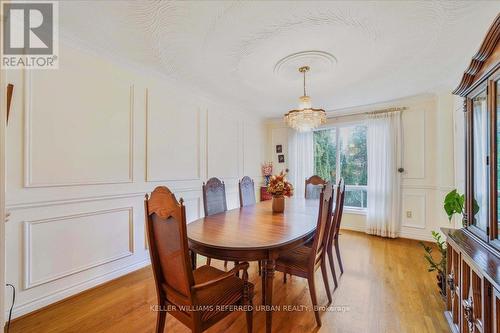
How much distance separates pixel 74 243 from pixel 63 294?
0.45m

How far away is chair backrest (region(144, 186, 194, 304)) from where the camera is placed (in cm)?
116

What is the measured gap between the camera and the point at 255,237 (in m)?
1.62

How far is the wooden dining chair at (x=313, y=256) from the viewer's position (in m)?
1.72

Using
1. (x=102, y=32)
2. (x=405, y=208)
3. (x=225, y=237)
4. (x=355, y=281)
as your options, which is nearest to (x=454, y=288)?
(x=355, y=281)

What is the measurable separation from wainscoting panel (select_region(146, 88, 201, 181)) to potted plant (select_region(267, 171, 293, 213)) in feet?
4.80

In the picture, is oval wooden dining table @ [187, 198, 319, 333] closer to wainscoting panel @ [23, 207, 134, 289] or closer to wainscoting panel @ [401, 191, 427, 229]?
wainscoting panel @ [23, 207, 134, 289]

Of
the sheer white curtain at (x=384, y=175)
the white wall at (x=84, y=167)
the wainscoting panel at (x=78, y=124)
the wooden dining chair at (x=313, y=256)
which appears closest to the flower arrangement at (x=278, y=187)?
the wooden dining chair at (x=313, y=256)

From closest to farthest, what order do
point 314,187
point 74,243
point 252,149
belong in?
point 74,243 → point 314,187 → point 252,149

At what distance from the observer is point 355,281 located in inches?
94.7

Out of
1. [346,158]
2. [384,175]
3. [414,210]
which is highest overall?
[346,158]

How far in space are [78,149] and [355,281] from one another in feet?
10.4

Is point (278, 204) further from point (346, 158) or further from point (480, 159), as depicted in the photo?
point (346, 158)

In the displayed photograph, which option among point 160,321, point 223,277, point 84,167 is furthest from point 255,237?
point 84,167

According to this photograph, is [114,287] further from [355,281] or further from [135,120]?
[355,281]
